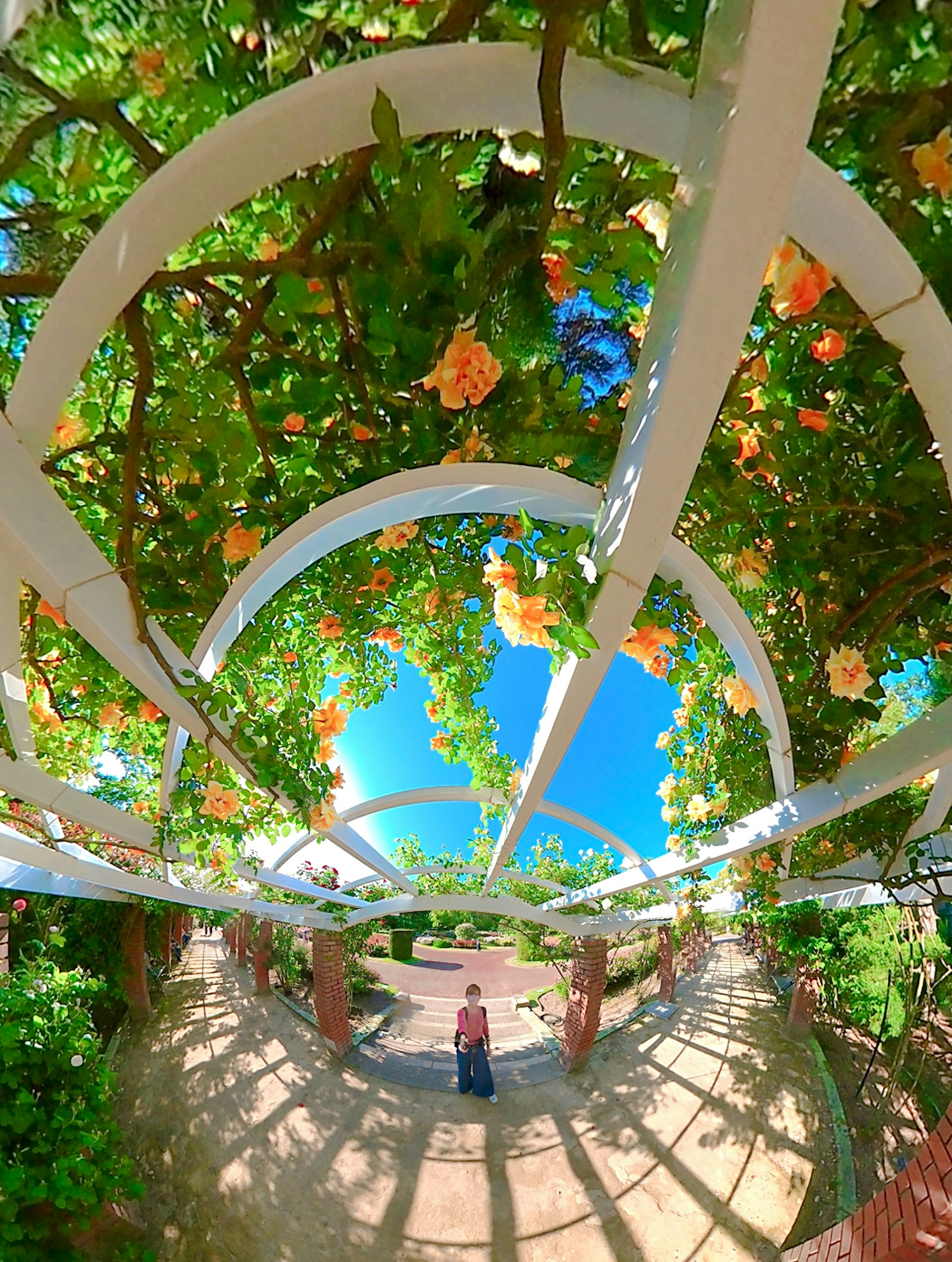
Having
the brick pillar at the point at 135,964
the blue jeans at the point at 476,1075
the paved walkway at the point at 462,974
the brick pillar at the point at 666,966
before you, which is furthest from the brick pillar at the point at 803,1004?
the brick pillar at the point at 135,964

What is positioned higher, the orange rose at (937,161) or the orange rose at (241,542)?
the orange rose at (937,161)

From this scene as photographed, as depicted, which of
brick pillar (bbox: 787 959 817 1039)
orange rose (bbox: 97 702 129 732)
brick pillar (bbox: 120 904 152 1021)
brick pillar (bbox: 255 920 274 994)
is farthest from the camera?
brick pillar (bbox: 255 920 274 994)

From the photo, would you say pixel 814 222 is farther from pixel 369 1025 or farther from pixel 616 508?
pixel 369 1025

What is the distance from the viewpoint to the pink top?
5906 millimetres

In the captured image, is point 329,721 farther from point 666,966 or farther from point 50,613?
point 666,966

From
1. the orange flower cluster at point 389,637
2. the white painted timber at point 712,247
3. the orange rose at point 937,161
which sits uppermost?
the orange rose at point 937,161

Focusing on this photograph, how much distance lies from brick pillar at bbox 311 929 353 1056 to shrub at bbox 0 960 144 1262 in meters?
3.40

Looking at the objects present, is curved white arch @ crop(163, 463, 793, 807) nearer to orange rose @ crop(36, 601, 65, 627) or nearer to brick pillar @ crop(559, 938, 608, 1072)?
orange rose @ crop(36, 601, 65, 627)

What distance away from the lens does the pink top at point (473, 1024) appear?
→ 5.91 meters

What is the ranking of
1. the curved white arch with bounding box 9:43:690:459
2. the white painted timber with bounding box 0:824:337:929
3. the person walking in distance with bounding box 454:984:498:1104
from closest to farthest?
the curved white arch with bounding box 9:43:690:459
the white painted timber with bounding box 0:824:337:929
the person walking in distance with bounding box 454:984:498:1104

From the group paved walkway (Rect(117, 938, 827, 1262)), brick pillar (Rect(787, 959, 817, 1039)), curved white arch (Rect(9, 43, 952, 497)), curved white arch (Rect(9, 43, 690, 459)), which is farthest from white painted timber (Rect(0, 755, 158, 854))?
brick pillar (Rect(787, 959, 817, 1039))

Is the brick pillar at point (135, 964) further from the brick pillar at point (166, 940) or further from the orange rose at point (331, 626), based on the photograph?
the orange rose at point (331, 626)

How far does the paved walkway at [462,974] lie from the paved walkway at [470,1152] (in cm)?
459

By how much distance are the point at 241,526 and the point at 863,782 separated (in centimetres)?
178
